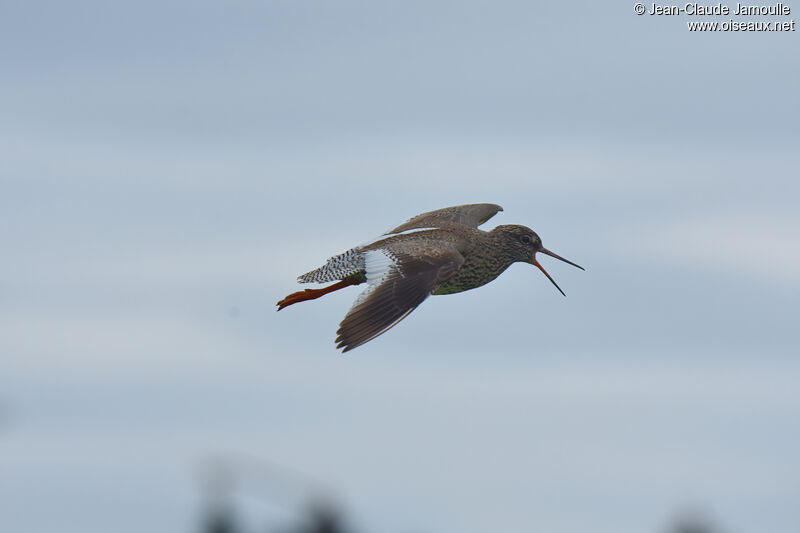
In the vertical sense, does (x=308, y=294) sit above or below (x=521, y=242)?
below

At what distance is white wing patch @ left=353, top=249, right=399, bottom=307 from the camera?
2188 centimetres

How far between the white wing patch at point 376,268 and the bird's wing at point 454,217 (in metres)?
2.50

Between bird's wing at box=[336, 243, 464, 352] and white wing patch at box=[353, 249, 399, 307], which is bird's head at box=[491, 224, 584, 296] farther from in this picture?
white wing patch at box=[353, 249, 399, 307]

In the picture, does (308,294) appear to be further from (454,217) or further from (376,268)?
(454,217)

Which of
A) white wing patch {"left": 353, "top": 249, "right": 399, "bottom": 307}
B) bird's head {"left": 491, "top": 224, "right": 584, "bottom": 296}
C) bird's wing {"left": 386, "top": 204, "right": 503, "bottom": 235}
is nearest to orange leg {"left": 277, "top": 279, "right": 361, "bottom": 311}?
white wing patch {"left": 353, "top": 249, "right": 399, "bottom": 307}

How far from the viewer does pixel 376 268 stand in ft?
74.3

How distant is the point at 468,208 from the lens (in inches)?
1085

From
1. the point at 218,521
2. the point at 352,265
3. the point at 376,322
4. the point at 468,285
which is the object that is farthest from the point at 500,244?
the point at 218,521

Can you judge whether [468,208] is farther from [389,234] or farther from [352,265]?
[352,265]

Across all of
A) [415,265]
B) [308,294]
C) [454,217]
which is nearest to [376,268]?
[415,265]

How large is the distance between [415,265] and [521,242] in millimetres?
3164

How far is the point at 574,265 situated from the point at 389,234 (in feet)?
8.79

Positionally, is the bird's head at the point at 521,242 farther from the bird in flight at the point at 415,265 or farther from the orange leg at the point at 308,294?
the orange leg at the point at 308,294

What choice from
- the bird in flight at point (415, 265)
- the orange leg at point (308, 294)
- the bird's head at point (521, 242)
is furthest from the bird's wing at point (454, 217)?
the orange leg at point (308, 294)
